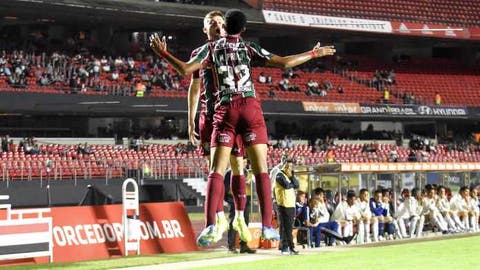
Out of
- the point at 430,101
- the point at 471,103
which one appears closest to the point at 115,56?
the point at 430,101

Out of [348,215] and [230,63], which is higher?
[230,63]

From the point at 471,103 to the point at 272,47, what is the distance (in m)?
11.7

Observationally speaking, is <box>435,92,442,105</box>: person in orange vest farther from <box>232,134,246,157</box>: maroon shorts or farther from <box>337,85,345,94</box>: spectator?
<box>232,134,246,157</box>: maroon shorts

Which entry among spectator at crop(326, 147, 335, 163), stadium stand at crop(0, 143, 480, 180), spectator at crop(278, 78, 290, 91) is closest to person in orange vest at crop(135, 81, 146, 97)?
stadium stand at crop(0, 143, 480, 180)

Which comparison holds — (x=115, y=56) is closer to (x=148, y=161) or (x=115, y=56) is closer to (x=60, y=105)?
(x=60, y=105)

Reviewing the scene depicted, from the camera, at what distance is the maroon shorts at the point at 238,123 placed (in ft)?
28.2

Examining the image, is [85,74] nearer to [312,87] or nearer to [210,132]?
[312,87]

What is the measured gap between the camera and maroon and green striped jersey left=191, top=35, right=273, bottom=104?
8617 millimetres

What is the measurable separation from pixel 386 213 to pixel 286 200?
6.44m

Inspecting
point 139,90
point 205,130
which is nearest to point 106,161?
point 139,90

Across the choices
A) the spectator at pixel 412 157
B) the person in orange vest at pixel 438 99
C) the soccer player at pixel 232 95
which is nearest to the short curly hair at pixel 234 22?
the soccer player at pixel 232 95

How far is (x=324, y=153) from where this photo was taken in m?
43.8

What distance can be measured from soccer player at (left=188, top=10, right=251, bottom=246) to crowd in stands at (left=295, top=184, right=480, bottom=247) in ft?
31.7

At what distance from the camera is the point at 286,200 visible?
16.0 meters
